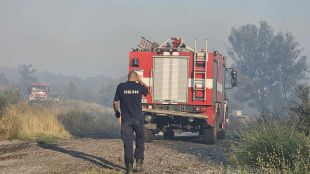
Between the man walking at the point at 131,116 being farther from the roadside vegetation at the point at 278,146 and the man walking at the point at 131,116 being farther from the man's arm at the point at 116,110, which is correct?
the roadside vegetation at the point at 278,146

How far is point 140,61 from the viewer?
15.4 metres

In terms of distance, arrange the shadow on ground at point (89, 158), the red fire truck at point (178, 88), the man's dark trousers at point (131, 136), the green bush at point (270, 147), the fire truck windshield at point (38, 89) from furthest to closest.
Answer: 1. the fire truck windshield at point (38, 89)
2. the red fire truck at point (178, 88)
3. the shadow on ground at point (89, 158)
4. the man's dark trousers at point (131, 136)
5. the green bush at point (270, 147)

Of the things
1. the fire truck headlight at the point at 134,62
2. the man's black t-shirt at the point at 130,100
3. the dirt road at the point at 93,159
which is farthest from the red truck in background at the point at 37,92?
the man's black t-shirt at the point at 130,100

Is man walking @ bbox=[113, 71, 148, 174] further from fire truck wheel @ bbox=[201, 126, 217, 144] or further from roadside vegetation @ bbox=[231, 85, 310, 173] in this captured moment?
fire truck wheel @ bbox=[201, 126, 217, 144]

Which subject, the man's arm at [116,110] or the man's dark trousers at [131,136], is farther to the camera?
the man's arm at [116,110]

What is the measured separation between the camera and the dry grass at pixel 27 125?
1577 centimetres

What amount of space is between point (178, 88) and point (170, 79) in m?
0.40

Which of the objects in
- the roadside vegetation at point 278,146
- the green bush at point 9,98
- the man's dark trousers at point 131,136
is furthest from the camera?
the green bush at point 9,98

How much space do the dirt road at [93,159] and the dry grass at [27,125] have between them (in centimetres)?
234

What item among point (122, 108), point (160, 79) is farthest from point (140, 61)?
point (122, 108)

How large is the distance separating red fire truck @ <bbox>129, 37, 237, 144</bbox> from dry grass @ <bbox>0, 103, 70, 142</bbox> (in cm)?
365

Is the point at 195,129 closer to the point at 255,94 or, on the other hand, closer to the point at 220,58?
the point at 220,58

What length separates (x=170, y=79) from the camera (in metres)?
15.4

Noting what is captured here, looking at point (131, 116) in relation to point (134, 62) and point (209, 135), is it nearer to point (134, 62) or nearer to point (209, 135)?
point (134, 62)
